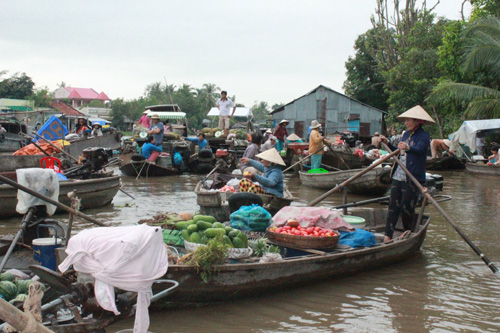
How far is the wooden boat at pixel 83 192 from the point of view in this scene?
8.60 m

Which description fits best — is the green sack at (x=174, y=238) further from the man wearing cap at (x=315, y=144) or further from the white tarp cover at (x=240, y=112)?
the white tarp cover at (x=240, y=112)

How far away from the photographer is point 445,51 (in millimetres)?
22250

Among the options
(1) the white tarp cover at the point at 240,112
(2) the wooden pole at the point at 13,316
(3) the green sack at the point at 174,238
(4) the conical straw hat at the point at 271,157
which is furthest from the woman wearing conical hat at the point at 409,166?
(1) the white tarp cover at the point at 240,112

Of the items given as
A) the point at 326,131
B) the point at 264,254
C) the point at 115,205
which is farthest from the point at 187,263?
the point at 326,131

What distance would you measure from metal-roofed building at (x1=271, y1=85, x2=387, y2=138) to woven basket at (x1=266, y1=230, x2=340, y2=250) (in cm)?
2392

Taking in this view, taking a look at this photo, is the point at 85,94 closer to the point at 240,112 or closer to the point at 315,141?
the point at 240,112

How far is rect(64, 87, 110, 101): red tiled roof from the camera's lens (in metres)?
71.9

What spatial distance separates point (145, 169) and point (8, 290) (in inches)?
487

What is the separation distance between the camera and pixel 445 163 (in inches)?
802

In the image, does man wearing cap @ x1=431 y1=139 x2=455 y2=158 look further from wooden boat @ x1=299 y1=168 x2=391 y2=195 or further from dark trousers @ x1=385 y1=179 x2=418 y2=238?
dark trousers @ x1=385 y1=179 x2=418 y2=238

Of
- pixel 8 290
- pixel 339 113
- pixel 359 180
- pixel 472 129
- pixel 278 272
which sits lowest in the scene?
pixel 278 272

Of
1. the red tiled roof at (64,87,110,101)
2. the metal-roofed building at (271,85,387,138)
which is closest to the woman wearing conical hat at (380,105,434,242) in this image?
the metal-roofed building at (271,85,387,138)

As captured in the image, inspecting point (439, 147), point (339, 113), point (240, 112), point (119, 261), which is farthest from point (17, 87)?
point (119, 261)

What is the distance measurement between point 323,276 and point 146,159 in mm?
11210
